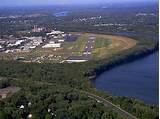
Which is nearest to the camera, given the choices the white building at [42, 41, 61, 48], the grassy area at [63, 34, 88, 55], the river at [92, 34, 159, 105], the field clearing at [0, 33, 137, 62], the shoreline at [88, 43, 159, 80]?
the river at [92, 34, 159, 105]

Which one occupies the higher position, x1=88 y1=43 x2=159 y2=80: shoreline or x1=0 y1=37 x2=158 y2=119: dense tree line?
x1=0 y1=37 x2=158 y2=119: dense tree line

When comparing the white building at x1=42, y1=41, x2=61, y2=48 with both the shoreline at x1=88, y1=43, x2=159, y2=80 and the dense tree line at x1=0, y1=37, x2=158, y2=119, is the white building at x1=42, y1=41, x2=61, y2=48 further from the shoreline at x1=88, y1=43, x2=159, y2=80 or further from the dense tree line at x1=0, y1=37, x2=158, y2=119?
the shoreline at x1=88, y1=43, x2=159, y2=80

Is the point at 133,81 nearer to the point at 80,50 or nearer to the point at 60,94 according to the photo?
the point at 60,94

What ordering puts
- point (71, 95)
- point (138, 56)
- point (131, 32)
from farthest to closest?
point (131, 32) → point (138, 56) → point (71, 95)

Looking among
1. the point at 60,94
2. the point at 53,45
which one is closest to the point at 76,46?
the point at 53,45

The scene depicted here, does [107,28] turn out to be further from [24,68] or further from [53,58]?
[24,68]

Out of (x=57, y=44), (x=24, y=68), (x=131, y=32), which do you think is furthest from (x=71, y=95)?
(x=131, y=32)

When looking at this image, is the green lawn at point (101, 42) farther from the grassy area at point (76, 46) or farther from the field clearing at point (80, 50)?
the grassy area at point (76, 46)

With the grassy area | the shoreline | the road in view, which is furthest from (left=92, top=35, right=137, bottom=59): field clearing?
the road
